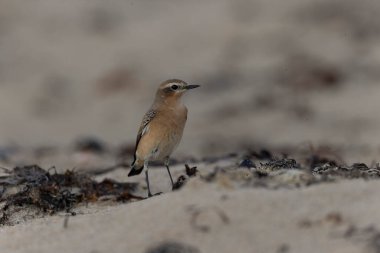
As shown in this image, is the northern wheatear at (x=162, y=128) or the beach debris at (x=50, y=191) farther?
the northern wheatear at (x=162, y=128)

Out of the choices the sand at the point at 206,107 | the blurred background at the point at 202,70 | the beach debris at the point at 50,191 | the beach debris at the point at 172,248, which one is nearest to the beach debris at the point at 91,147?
the sand at the point at 206,107

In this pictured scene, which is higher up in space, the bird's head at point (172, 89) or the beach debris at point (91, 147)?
the bird's head at point (172, 89)

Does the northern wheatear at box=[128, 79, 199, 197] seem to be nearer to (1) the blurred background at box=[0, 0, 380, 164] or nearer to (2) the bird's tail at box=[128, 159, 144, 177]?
(2) the bird's tail at box=[128, 159, 144, 177]

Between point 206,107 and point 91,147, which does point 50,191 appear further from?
point 206,107

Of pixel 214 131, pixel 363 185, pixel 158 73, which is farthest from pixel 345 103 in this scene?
pixel 363 185

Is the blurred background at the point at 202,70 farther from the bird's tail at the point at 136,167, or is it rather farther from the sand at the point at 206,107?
→ the bird's tail at the point at 136,167

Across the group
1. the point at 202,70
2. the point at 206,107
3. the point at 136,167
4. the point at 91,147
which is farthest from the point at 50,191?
the point at 202,70
